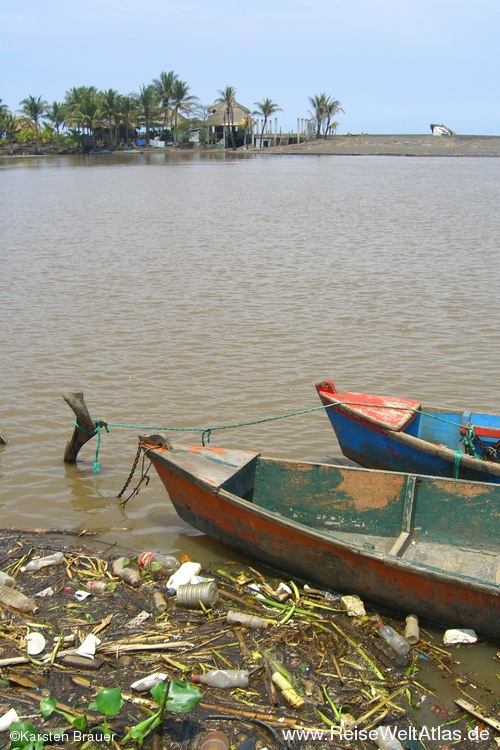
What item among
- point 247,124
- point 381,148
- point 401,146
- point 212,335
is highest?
point 247,124

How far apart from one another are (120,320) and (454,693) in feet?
28.6

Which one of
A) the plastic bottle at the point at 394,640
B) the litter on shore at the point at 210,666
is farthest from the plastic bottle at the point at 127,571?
the plastic bottle at the point at 394,640

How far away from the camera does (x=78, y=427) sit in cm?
703

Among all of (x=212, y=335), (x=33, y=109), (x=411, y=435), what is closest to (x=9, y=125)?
(x=33, y=109)

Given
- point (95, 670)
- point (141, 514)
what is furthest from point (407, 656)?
point (141, 514)

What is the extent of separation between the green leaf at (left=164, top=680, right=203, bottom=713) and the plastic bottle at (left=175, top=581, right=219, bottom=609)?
107 cm

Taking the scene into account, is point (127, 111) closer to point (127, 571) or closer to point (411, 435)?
point (411, 435)

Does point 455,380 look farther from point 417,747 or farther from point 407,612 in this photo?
point 417,747

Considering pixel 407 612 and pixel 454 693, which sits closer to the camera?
pixel 454 693

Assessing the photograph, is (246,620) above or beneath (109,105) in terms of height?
beneath

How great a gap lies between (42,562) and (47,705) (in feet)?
5.73

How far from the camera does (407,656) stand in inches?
178

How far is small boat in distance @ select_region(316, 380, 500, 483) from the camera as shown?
20.1 ft

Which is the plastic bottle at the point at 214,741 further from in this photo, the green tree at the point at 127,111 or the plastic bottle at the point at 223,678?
the green tree at the point at 127,111
